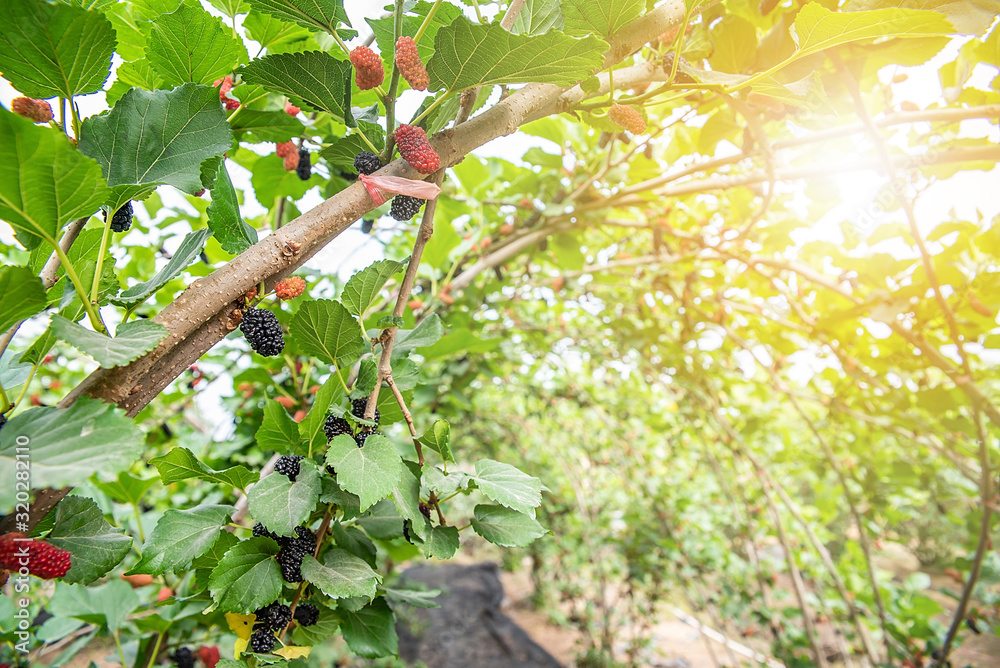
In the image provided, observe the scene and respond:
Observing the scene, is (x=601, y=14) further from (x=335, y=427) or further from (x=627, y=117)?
(x=335, y=427)

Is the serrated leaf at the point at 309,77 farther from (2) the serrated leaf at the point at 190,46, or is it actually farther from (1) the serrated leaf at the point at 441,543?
(1) the serrated leaf at the point at 441,543

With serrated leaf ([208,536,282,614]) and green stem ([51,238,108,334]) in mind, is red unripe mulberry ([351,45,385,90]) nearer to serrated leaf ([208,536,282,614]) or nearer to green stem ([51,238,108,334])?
green stem ([51,238,108,334])

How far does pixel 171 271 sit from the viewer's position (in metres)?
0.37

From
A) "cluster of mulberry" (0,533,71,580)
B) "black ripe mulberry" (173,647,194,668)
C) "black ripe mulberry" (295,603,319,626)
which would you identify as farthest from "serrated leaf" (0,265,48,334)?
"black ripe mulberry" (173,647,194,668)

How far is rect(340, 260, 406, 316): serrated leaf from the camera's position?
17.9 inches

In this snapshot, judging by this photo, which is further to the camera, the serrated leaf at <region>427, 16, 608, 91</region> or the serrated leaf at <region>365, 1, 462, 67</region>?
the serrated leaf at <region>365, 1, 462, 67</region>

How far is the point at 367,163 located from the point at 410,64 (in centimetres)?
10

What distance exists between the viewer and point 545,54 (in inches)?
13.8

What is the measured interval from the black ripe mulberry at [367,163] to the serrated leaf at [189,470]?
0.29m

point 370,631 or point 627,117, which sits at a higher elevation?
point 627,117

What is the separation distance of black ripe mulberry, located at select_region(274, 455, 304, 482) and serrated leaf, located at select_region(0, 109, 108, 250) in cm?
25

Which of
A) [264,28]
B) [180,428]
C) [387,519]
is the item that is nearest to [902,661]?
[387,519]

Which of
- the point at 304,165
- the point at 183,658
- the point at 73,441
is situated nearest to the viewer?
the point at 73,441

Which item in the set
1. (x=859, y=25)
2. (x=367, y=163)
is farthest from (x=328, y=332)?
(x=859, y=25)
